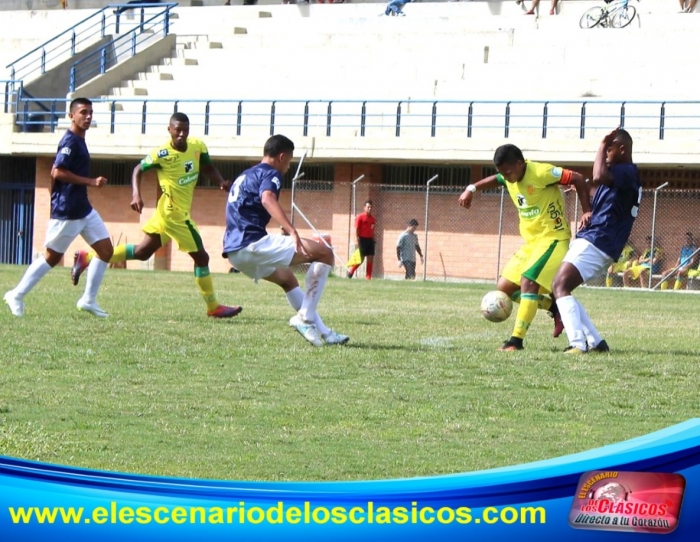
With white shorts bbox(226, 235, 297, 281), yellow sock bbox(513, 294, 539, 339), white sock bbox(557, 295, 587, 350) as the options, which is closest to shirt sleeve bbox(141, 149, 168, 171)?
white shorts bbox(226, 235, 297, 281)

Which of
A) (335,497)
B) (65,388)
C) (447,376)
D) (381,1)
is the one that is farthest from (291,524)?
(381,1)

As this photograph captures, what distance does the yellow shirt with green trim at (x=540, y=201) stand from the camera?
10.6m

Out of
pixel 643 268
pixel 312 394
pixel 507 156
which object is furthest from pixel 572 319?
pixel 643 268

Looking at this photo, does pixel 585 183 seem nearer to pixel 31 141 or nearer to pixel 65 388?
pixel 65 388

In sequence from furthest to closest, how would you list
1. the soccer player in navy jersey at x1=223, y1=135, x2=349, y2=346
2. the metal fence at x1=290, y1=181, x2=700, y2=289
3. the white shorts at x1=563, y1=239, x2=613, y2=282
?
1. the metal fence at x1=290, y1=181, x2=700, y2=289
2. the white shorts at x1=563, y1=239, x2=613, y2=282
3. the soccer player in navy jersey at x1=223, y1=135, x2=349, y2=346

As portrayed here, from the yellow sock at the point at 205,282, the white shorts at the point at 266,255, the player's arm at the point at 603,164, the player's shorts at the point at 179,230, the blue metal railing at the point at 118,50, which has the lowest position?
the yellow sock at the point at 205,282

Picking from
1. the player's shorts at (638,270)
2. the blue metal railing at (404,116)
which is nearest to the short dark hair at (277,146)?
the player's shorts at (638,270)

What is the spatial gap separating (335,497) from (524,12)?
3486cm

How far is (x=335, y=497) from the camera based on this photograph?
2.24 meters

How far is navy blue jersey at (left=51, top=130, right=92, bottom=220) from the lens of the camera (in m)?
12.3

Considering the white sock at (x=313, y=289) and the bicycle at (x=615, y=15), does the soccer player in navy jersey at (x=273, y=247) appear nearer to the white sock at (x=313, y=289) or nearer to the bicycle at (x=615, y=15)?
the white sock at (x=313, y=289)

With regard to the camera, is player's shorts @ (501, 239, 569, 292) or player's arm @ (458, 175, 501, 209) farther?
player's arm @ (458, 175, 501, 209)

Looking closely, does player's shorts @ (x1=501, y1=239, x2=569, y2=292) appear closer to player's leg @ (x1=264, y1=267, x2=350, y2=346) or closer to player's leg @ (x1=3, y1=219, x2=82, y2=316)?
player's leg @ (x1=264, y1=267, x2=350, y2=346)

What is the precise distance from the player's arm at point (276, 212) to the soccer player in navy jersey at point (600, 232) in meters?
2.17
